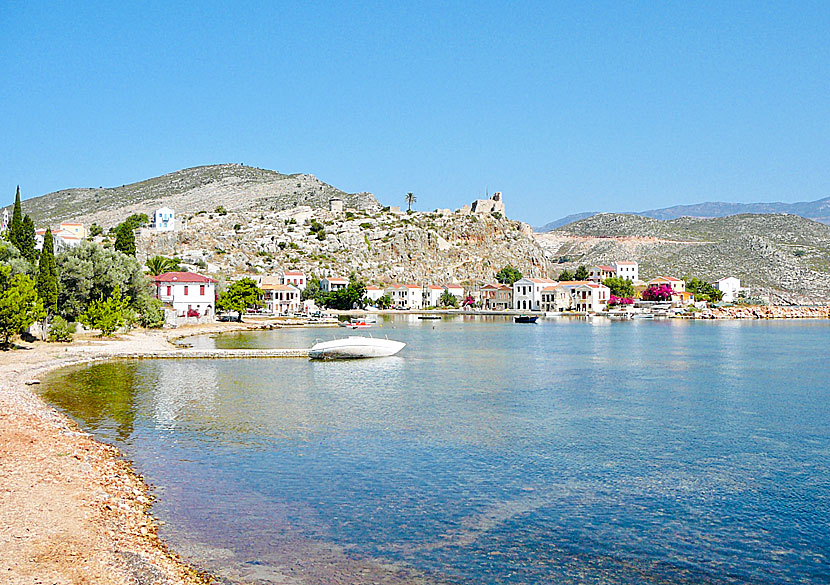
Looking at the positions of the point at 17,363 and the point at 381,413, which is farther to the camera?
the point at 17,363

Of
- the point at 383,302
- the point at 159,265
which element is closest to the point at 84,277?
the point at 159,265

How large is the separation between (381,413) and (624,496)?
37.6 feet

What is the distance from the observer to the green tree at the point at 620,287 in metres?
140

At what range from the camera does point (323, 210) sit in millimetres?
173000

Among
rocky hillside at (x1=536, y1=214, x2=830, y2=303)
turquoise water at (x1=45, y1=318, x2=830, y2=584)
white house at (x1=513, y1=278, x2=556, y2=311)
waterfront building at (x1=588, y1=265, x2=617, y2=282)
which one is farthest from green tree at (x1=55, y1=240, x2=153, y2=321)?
rocky hillside at (x1=536, y1=214, x2=830, y2=303)

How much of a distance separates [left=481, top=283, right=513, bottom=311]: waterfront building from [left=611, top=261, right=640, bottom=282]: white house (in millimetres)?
31227

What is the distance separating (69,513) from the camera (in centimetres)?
1225

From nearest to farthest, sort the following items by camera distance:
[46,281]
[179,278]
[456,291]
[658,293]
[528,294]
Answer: [46,281] < [179,278] < [528,294] < [658,293] < [456,291]

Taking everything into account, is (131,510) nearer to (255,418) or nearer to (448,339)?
(255,418)

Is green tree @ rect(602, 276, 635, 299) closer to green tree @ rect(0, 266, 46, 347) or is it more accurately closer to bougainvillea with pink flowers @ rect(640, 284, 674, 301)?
bougainvillea with pink flowers @ rect(640, 284, 674, 301)

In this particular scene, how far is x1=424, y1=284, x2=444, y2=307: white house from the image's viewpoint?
449 feet

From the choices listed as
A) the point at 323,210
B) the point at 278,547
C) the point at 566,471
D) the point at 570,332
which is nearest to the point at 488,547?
the point at 278,547

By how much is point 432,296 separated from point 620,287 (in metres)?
36.6

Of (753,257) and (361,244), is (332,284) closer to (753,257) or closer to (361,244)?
(361,244)
